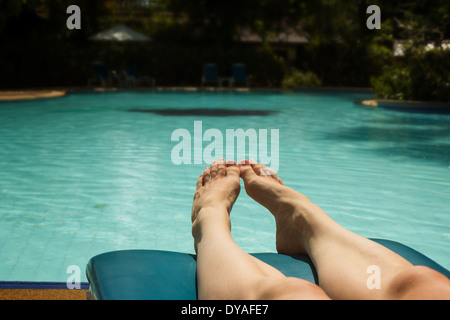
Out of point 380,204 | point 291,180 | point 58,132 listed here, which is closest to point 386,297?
point 380,204

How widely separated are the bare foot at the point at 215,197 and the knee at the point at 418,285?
71 centimetres

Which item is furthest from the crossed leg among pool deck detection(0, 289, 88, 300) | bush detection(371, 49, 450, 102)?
bush detection(371, 49, 450, 102)

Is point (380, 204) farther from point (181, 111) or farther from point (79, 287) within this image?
Result: point (181, 111)

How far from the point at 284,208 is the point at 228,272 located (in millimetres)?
821

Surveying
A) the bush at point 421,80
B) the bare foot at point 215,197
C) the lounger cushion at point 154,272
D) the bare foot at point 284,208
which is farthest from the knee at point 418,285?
the bush at point 421,80

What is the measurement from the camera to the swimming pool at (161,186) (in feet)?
10.3

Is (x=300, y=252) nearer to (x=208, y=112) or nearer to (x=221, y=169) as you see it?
(x=221, y=169)

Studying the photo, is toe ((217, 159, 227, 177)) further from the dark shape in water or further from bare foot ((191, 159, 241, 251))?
the dark shape in water

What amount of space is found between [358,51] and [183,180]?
19390 mm

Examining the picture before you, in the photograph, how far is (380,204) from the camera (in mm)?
4023

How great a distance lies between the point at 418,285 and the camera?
1.27 metres

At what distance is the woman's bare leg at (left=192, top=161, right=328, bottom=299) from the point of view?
1.31 metres

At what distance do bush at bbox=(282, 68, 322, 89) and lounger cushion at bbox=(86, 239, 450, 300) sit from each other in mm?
19706

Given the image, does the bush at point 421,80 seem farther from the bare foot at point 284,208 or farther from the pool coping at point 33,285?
the pool coping at point 33,285
